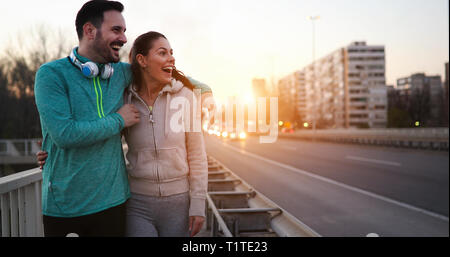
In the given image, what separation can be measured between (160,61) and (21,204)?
167 cm

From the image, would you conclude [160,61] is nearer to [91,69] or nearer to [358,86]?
[91,69]

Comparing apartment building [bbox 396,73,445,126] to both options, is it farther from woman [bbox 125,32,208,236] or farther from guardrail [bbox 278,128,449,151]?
woman [bbox 125,32,208,236]

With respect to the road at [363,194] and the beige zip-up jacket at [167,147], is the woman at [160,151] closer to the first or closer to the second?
the beige zip-up jacket at [167,147]

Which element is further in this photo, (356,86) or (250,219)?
(356,86)

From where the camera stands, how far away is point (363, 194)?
11.2 m

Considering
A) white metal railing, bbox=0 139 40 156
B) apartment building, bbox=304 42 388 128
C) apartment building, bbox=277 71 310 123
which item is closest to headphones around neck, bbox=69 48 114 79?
white metal railing, bbox=0 139 40 156

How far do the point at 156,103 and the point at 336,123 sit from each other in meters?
147

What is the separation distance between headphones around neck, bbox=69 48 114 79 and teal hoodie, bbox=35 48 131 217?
3cm

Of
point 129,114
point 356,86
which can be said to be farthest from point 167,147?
point 356,86

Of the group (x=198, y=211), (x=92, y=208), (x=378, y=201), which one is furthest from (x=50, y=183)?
(x=378, y=201)

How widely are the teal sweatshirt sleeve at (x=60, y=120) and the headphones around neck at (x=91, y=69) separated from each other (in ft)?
0.45

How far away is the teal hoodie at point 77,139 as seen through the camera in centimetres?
186

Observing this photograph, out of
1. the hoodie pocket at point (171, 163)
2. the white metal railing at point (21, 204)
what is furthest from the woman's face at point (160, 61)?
the white metal railing at point (21, 204)

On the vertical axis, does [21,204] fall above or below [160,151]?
below
